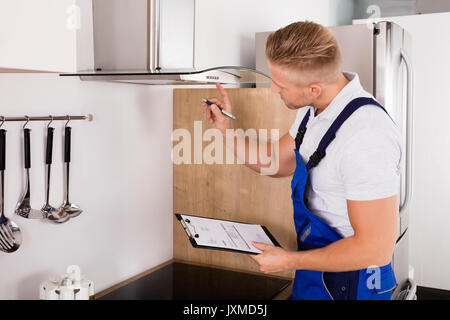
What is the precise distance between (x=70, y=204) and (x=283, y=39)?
2.72 feet

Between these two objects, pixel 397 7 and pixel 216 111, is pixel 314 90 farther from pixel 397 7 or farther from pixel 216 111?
pixel 397 7

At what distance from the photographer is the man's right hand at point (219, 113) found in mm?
1696

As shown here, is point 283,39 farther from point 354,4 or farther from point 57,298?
point 354,4

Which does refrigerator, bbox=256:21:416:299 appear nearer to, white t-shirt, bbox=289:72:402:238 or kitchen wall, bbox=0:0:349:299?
white t-shirt, bbox=289:72:402:238

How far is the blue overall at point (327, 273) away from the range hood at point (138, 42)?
1.12 feet

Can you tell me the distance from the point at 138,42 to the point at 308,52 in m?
0.54

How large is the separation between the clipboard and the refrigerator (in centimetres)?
75

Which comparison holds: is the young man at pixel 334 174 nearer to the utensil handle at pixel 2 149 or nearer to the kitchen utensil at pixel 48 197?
the kitchen utensil at pixel 48 197

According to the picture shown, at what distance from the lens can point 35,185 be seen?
1.41m

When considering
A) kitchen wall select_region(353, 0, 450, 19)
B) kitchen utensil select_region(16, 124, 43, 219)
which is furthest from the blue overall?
kitchen wall select_region(353, 0, 450, 19)

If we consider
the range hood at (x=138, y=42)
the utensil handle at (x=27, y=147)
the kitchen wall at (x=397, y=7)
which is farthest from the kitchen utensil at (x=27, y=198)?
the kitchen wall at (x=397, y=7)

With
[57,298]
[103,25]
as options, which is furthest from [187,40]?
[57,298]

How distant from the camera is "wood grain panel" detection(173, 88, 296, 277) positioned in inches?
71.6

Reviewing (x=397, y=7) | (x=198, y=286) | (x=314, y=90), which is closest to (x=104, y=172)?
(x=198, y=286)
